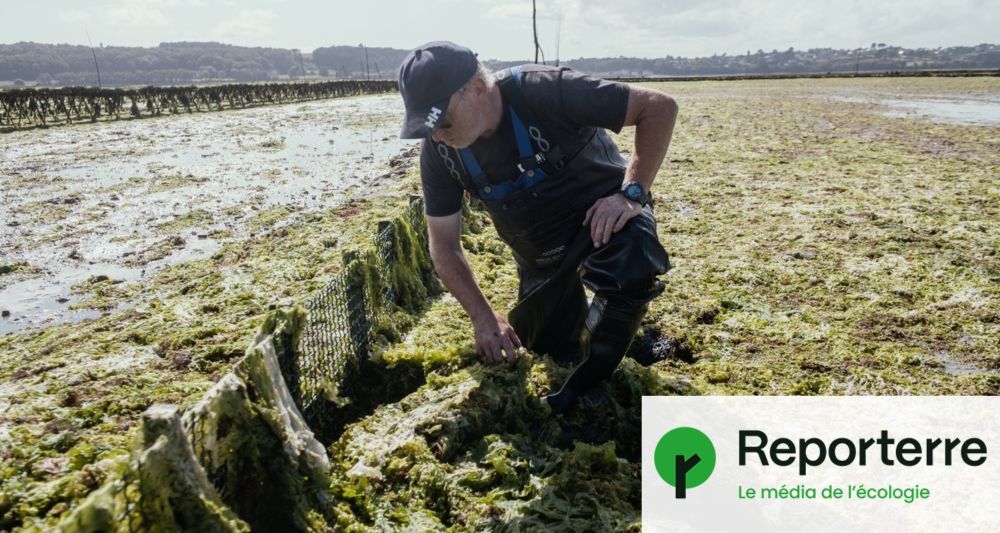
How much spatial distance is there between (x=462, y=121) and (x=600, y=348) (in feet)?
4.32

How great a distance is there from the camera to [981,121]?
1719cm

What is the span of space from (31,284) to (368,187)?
19.6 ft

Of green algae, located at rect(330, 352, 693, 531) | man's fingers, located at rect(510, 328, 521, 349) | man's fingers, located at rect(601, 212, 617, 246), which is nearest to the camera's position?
green algae, located at rect(330, 352, 693, 531)

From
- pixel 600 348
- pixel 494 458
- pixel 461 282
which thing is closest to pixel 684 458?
pixel 600 348

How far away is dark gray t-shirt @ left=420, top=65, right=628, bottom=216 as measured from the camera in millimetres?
3023

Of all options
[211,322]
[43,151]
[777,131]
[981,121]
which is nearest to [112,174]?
[43,151]

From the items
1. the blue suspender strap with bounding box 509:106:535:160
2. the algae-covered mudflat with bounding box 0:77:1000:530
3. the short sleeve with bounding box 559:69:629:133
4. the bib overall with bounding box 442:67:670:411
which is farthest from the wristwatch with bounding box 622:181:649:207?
the algae-covered mudflat with bounding box 0:77:1000:530

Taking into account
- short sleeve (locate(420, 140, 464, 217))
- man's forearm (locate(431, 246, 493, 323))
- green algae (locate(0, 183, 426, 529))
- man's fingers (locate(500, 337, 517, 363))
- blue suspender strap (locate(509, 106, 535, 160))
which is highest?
blue suspender strap (locate(509, 106, 535, 160))

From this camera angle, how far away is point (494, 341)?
11.0ft

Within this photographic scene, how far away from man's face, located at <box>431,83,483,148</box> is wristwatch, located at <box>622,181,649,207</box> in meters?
0.80

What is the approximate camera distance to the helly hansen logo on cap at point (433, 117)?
281cm

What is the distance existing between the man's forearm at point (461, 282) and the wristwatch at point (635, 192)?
3.11 feet

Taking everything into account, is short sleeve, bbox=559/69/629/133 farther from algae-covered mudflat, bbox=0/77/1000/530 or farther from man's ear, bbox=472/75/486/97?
algae-covered mudflat, bbox=0/77/1000/530

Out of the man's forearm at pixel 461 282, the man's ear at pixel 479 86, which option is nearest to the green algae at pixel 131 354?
the man's forearm at pixel 461 282
